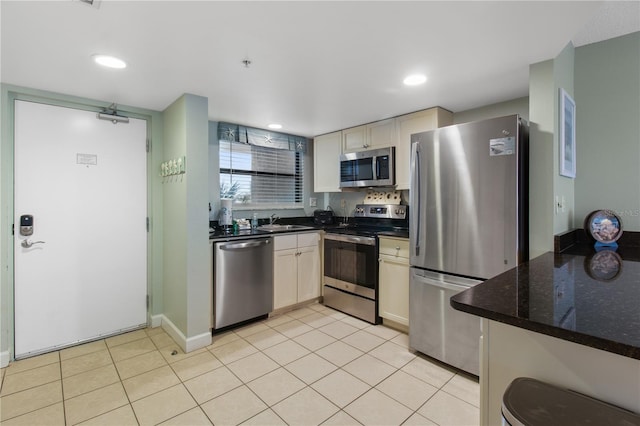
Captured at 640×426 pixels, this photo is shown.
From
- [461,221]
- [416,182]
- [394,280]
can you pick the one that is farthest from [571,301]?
[394,280]

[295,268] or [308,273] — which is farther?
[308,273]

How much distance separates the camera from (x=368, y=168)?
342cm

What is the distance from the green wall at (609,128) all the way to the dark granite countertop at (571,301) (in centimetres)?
70

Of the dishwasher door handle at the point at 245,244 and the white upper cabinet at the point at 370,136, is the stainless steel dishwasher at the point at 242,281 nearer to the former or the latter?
the dishwasher door handle at the point at 245,244

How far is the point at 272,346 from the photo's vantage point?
2.65 m

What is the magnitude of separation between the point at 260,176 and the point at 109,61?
2.12 metres

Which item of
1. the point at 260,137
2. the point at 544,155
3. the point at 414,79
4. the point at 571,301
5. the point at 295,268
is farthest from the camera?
the point at 260,137

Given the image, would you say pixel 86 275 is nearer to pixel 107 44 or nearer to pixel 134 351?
pixel 134 351

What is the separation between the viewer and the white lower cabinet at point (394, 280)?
2.83m

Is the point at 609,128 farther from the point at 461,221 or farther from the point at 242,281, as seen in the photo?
the point at 242,281

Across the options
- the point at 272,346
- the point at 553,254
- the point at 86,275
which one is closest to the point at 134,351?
the point at 86,275

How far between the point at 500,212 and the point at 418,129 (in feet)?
4.36

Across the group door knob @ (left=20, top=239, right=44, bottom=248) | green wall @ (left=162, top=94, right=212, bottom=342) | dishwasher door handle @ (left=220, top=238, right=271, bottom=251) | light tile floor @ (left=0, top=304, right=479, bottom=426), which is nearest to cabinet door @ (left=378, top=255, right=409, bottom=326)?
light tile floor @ (left=0, top=304, right=479, bottom=426)

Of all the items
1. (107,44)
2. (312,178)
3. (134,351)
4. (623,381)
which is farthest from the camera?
(312,178)
